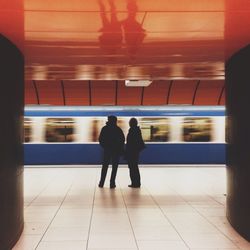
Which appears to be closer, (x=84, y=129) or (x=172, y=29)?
(x=172, y=29)

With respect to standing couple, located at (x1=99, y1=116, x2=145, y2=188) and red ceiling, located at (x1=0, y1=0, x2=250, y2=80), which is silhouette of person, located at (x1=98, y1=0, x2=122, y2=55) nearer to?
red ceiling, located at (x1=0, y1=0, x2=250, y2=80)

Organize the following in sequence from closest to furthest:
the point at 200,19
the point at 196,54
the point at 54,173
→ 1. the point at 200,19
2. the point at 196,54
3. the point at 54,173

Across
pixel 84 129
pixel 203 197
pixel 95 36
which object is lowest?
pixel 203 197

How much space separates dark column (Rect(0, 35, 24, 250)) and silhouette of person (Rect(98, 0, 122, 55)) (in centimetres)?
122

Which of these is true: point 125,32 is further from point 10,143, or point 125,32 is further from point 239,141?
point 239,141

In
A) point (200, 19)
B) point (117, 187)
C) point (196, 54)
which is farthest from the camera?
point (117, 187)

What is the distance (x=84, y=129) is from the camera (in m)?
16.2

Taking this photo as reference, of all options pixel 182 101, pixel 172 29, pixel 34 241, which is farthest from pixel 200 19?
pixel 182 101

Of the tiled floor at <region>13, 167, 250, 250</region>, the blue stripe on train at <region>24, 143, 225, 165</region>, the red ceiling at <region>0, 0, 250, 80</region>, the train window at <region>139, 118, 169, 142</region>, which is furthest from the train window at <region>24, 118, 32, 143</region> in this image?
the red ceiling at <region>0, 0, 250, 80</region>

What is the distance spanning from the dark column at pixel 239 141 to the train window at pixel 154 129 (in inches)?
366

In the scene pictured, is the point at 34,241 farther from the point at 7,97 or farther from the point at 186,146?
the point at 186,146

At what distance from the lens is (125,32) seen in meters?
5.02

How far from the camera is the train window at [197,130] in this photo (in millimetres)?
16328

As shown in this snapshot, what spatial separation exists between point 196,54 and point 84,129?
10.0 meters
